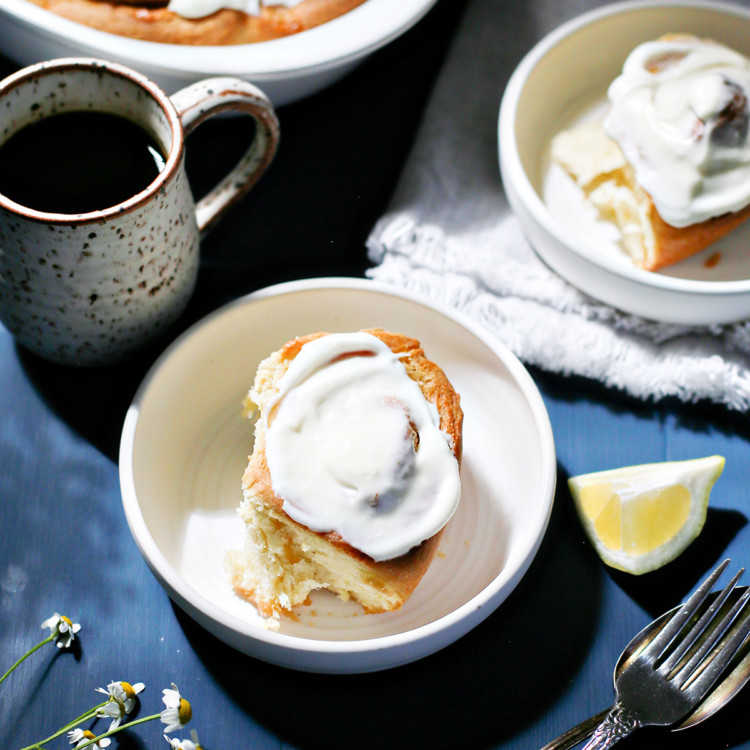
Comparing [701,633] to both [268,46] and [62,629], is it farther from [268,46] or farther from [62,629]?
[268,46]

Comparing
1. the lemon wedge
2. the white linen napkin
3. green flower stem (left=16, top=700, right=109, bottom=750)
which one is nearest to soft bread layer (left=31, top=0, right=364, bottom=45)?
the white linen napkin

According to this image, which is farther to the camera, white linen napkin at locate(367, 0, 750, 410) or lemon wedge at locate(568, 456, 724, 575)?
white linen napkin at locate(367, 0, 750, 410)

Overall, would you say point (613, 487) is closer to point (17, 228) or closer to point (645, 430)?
point (645, 430)

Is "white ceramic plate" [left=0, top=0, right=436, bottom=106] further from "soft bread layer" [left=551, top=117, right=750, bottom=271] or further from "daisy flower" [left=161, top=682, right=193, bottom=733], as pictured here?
"daisy flower" [left=161, top=682, right=193, bottom=733]

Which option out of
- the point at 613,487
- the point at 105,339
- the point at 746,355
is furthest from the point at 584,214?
the point at 105,339

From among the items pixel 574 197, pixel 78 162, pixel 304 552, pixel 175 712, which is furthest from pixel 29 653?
pixel 574 197

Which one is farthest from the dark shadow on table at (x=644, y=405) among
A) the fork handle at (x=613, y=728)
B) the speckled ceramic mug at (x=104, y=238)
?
the speckled ceramic mug at (x=104, y=238)

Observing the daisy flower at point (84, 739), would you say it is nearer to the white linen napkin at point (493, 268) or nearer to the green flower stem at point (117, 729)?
the green flower stem at point (117, 729)
